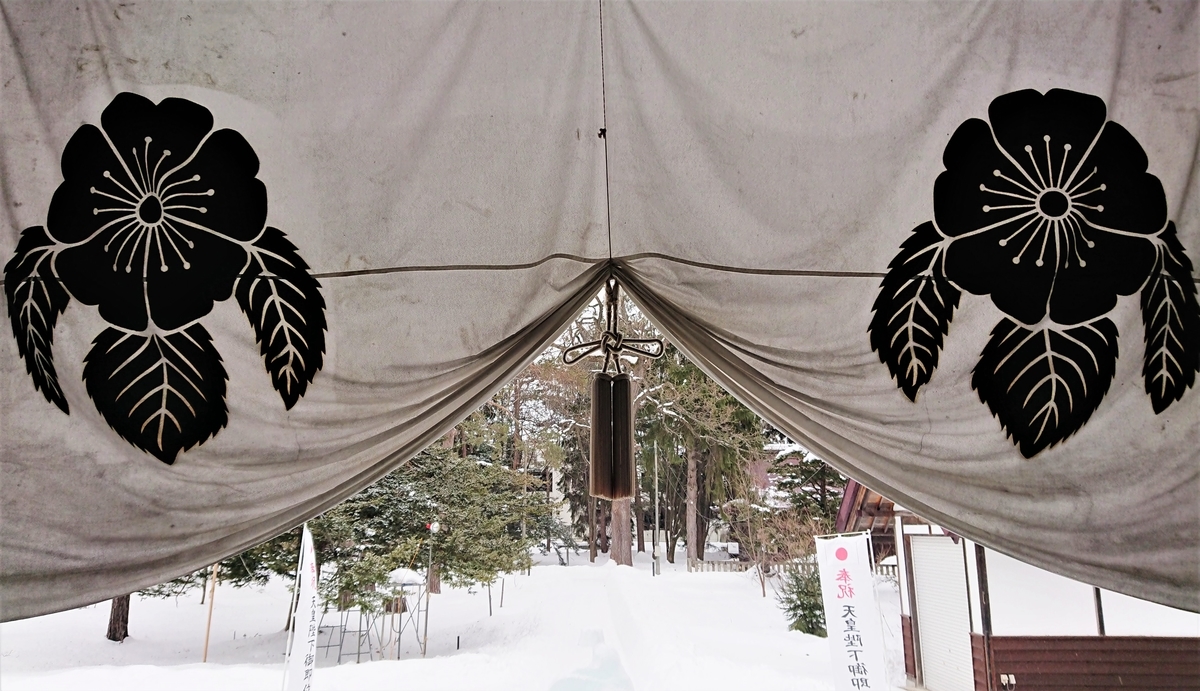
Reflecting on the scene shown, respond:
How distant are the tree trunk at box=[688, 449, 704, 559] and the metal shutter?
6.31 feet

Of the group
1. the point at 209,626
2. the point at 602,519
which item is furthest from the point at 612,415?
the point at 602,519

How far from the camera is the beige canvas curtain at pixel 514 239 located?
1173mm

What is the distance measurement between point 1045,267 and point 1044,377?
0.20 meters

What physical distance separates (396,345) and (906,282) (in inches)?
35.3

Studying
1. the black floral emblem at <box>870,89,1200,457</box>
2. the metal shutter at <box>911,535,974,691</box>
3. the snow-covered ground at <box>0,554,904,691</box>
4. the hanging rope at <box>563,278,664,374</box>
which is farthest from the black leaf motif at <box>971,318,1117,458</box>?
Result: the snow-covered ground at <box>0,554,904,691</box>

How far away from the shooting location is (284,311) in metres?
1.21

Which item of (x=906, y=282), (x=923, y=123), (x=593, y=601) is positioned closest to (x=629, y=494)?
(x=906, y=282)

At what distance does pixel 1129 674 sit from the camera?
154 inches

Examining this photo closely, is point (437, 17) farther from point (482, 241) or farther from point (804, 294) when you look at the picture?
point (804, 294)

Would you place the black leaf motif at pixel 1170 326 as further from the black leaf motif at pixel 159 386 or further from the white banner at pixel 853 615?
the white banner at pixel 853 615

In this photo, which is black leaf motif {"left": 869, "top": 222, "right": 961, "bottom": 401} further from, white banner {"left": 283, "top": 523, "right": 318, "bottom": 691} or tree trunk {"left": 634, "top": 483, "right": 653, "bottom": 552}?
tree trunk {"left": 634, "top": 483, "right": 653, "bottom": 552}

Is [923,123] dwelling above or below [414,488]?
above

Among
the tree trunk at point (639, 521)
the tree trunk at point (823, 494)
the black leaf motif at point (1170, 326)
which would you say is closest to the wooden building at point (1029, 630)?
the tree trunk at point (823, 494)

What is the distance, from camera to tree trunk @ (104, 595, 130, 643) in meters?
4.62
